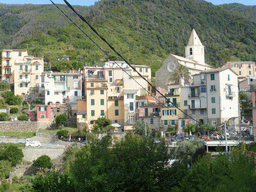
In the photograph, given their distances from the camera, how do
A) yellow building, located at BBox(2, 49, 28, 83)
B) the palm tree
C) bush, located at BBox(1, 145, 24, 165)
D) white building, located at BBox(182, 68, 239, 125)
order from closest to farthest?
bush, located at BBox(1, 145, 24, 165)
white building, located at BBox(182, 68, 239, 125)
the palm tree
yellow building, located at BBox(2, 49, 28, 83)

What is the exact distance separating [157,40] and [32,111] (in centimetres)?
7039

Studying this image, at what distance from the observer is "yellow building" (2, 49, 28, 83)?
237 ft

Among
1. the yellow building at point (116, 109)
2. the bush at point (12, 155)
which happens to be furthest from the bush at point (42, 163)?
the yellow building at point (116, 109)

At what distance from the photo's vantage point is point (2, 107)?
60.3 meters

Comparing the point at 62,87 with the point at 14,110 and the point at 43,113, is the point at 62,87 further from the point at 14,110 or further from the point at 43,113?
the point at 14,110

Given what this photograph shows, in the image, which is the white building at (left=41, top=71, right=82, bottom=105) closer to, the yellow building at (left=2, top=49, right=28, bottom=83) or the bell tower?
the yellow building at (left=2, top=49, right=28, bottom=83)

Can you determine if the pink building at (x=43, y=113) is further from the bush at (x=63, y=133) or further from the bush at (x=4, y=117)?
the bush at (x=63, y=133)

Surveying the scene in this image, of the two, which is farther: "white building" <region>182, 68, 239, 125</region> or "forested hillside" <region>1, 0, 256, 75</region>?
"forested hillside" <region>1, 0, 256, 75</region>

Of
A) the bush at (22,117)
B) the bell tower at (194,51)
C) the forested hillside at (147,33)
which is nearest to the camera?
the bush at (22,117)

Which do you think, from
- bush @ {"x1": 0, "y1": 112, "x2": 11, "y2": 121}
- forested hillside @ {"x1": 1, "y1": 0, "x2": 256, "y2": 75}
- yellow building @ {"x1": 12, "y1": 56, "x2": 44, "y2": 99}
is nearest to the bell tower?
forested hillside @ {"x1": 1, "y1": 0, "x2": 256, "y2": 75}

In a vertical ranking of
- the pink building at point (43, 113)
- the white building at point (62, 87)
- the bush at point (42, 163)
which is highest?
the white building at point (62, 87)

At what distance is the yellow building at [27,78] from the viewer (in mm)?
67250

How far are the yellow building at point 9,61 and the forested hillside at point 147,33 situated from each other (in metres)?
6.98

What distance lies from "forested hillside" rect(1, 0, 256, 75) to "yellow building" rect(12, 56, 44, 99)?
7.21 metres
